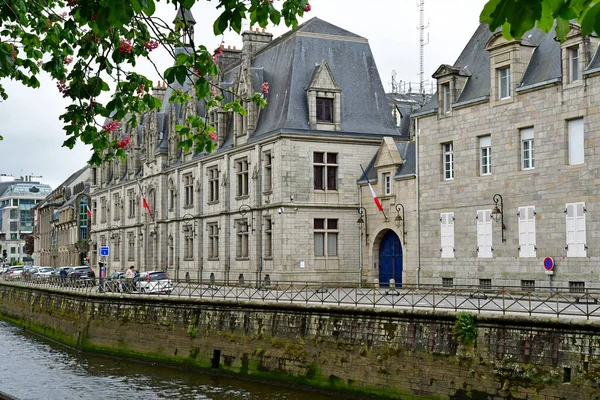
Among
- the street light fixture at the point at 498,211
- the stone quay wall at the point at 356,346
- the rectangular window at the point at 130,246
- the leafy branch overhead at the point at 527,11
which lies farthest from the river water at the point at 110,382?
the rectangular window at the point at 130,246

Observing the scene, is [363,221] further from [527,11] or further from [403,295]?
[527,11]

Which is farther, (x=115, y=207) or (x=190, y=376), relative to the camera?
(x=115, y=207)

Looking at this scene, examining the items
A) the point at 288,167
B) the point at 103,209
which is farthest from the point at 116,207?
the point at 288,167

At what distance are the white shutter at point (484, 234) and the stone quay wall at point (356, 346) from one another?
9014 mm

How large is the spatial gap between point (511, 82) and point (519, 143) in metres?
2.28

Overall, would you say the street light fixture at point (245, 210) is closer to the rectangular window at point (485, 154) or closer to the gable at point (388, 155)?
the gable at point (388, 155)

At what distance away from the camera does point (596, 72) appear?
28.7m

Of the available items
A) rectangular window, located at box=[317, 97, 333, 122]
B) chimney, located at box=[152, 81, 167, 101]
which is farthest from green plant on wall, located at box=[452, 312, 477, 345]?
chimney, located at box=[152, 81, 167, 101]

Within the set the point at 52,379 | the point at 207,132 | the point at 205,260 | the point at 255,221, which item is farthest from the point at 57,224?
the point at 207,132

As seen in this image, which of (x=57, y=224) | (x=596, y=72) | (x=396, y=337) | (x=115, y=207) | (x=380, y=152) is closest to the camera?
(x=396, y=337)

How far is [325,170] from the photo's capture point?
44.2 m

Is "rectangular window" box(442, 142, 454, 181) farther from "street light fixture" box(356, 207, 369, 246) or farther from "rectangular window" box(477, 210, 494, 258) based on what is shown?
"street light fixture" box(356, 207, 369, 246)

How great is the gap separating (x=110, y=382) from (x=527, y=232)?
50.1ft

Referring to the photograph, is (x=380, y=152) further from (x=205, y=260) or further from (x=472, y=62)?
(x=205, y=260)
